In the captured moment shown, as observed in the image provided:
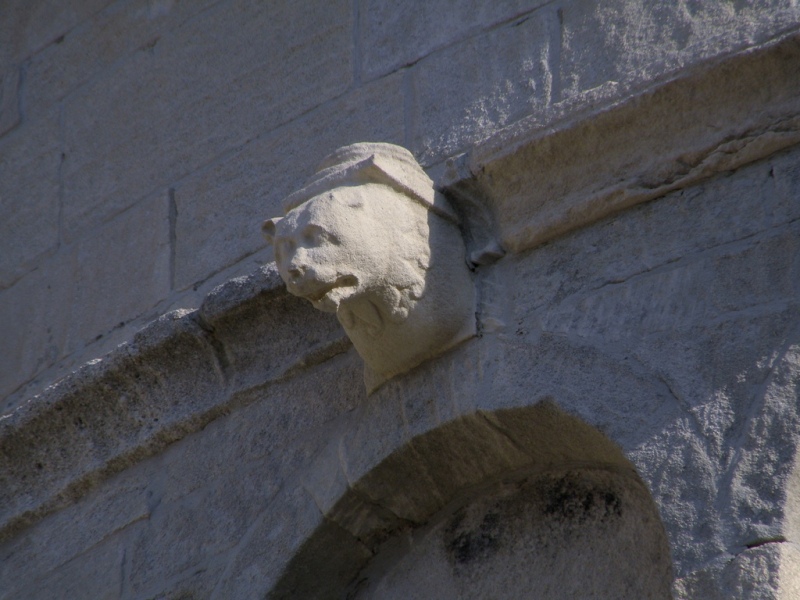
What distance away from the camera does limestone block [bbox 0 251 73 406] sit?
3.97m

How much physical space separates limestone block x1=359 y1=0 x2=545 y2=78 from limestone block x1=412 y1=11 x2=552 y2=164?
39mm

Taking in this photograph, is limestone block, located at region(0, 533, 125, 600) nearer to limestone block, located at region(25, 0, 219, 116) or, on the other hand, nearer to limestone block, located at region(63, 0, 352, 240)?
limestone block, located at region(63, 0, 352, 240)

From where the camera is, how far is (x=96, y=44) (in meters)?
4.36

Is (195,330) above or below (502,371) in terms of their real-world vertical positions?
above

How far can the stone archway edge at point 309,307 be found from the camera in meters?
2.75

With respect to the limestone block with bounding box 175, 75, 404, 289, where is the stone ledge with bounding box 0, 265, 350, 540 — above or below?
below

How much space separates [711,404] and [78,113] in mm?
2503

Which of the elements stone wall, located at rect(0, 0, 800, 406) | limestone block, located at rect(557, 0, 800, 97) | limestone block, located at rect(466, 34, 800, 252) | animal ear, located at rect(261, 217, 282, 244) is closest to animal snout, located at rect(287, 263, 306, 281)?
animal ear, located at rect(261, 217, 282, 244)

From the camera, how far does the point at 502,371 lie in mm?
2783

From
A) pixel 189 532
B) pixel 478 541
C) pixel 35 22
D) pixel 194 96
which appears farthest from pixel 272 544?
pixel 35 22

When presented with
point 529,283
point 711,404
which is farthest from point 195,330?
point 711,404

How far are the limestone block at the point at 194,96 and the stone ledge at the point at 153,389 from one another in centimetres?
64

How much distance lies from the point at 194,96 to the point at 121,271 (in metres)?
0.54

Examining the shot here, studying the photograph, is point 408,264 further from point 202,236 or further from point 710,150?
point 202,236
